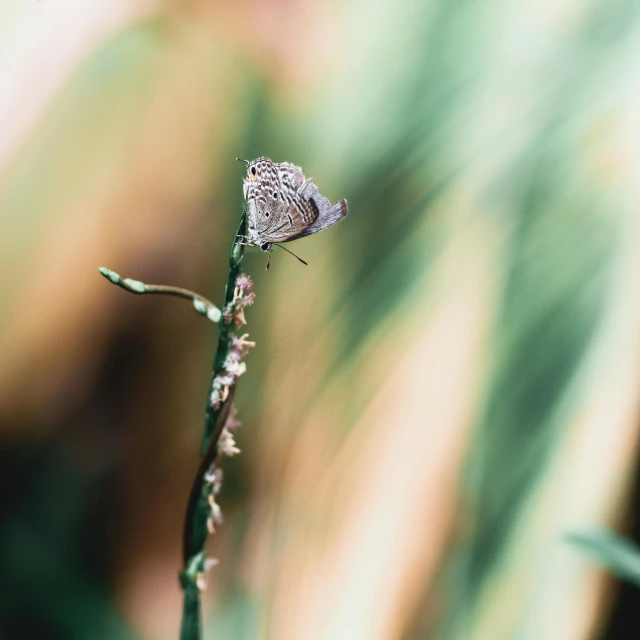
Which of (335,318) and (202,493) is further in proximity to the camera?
(335,318)

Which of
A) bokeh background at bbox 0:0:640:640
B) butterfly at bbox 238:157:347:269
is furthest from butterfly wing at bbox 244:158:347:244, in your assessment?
bokeh background at bbox 0:0:640:640

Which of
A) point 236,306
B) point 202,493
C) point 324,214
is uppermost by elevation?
point 324,214

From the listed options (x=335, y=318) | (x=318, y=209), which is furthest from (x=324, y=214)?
(x=335, y=318)

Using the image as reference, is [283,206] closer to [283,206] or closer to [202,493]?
[283,206]

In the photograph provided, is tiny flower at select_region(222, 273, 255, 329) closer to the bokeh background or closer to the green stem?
the green stem

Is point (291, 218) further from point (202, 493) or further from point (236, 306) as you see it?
point (202, 493)

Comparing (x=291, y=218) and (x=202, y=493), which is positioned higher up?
(x=291, y=218)

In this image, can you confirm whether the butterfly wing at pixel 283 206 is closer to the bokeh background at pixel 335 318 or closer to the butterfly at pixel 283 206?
the butterfly at pixel 283 206
